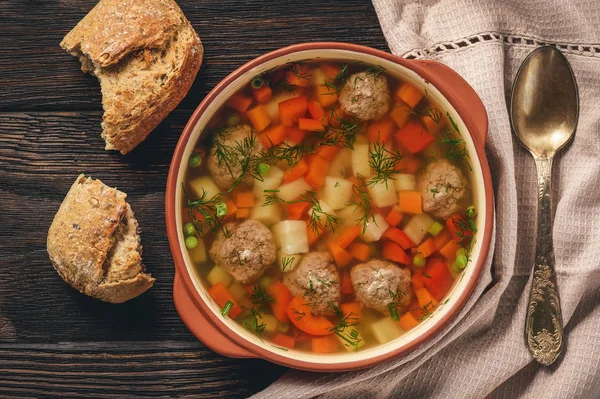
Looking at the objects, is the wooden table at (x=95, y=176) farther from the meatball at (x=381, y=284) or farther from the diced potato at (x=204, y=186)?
Result: the meatball at (x=381, y=284)

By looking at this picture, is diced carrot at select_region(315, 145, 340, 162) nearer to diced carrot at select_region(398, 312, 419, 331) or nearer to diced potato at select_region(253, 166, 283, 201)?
diced potato at select_region(253, 166, 283, 201)

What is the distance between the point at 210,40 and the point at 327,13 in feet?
1.85

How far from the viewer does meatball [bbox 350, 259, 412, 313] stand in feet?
8.78

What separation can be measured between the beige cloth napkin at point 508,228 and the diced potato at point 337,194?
2.21 ft

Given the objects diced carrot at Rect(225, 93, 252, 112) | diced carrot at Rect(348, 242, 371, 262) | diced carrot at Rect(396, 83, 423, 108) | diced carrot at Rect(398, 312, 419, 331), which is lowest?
diced carrot at Rect(398, 312, 419, 331)

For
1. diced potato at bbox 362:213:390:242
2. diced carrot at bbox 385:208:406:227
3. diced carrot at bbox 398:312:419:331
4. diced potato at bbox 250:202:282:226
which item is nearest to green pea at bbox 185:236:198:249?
diced potato at bbox 250:202:282:226

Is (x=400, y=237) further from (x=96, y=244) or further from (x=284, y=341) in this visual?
(x=96, y=244)

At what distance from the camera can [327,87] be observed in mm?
2736

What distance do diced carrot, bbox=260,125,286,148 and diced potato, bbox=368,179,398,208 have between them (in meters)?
0.43

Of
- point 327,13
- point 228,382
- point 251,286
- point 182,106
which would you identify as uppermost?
point 327,13

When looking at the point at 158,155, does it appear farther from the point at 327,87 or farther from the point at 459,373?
the point at 459,373

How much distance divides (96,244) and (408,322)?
54.1 inches

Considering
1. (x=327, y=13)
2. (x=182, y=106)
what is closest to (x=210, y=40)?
(x=182, y=106)

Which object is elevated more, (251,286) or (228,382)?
(251,286)
